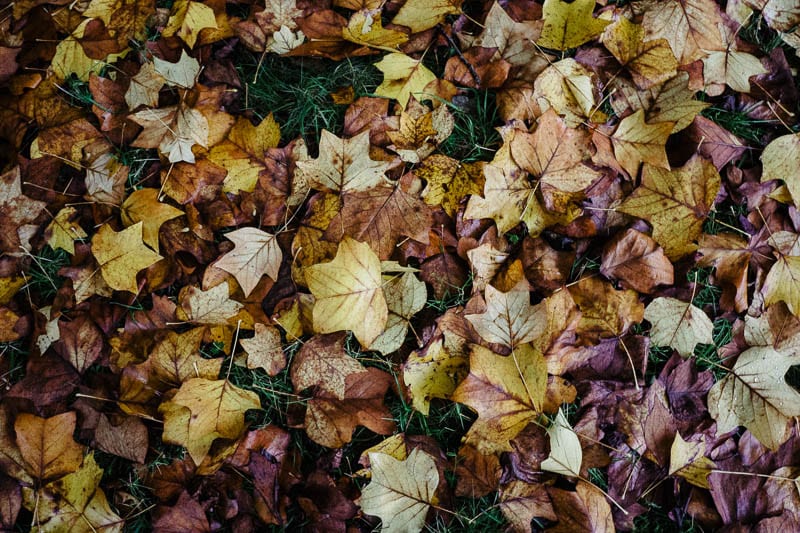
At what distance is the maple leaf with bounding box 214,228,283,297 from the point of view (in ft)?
6.04

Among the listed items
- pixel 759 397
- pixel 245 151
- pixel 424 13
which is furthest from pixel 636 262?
pixel 245 151

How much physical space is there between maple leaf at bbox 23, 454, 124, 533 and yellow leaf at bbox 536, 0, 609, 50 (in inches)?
76.2

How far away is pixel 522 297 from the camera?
171cm

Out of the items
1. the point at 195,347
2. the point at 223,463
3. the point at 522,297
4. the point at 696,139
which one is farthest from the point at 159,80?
the point at 696,139

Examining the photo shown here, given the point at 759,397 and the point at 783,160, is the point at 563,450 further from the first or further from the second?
the point at 783,160

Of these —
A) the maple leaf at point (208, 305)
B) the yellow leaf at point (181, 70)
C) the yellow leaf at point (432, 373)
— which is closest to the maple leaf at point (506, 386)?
the yellow leaf at point (432, 373)

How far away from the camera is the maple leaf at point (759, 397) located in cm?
174

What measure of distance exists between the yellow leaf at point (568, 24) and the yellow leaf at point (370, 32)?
45 cm

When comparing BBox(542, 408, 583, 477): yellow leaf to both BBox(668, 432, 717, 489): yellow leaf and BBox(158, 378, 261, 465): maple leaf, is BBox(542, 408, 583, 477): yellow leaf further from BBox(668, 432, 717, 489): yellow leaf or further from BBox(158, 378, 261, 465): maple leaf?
BBox(158, 378, 261, 465): maple leaf

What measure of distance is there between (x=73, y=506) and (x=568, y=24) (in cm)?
210

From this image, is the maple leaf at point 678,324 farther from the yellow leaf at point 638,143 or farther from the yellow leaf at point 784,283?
the yellow leaf at point 638,143

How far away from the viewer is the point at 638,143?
1.88m

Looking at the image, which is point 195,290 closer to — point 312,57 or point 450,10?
point 312,57

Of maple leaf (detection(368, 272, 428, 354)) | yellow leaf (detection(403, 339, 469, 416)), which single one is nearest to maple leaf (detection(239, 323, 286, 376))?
maple leaf (detection(368, 272, 428, 354))
